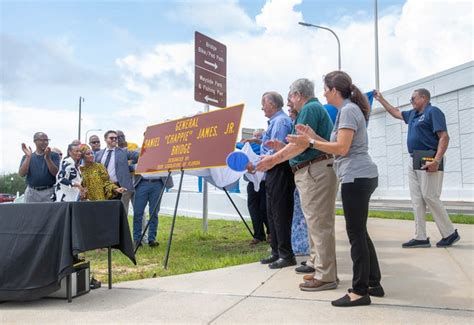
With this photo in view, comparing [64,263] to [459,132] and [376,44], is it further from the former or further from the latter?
[376,44]

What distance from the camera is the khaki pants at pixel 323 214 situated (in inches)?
149

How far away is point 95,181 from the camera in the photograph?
21.6 feet

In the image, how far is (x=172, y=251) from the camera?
650 cm

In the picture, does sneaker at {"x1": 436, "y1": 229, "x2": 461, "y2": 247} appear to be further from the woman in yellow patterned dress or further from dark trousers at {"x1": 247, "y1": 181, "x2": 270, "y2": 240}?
the woman in yellow patterned dress

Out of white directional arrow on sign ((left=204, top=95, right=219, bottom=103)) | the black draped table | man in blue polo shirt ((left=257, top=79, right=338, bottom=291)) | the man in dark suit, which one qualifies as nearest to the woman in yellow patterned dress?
the man in dark suit

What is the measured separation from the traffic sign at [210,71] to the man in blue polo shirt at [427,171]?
321 cm

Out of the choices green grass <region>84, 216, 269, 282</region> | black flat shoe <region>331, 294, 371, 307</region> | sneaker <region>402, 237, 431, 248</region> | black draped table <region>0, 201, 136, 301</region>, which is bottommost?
green grass <region>84, 216, 269, 282</region>

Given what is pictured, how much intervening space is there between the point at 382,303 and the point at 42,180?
4884mm

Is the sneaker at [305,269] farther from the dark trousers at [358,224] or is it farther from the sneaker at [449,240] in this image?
A: the sneaker at [449,240]

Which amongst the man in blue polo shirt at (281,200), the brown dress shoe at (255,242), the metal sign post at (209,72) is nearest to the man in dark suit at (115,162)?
the metal sign post at (209,72)

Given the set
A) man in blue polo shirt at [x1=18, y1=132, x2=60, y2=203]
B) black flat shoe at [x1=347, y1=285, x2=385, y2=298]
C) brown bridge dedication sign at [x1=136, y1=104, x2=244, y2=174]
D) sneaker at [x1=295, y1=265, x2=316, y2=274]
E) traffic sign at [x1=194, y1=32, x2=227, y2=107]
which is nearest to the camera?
black flat shoe at [x1=347, y1=285, x2=385, y2=298]

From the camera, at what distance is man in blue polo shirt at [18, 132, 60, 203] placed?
6195 mm

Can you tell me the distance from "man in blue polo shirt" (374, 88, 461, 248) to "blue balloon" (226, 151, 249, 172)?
5.86 feet

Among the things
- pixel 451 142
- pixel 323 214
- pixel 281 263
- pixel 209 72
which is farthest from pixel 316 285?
pixel 451 142
